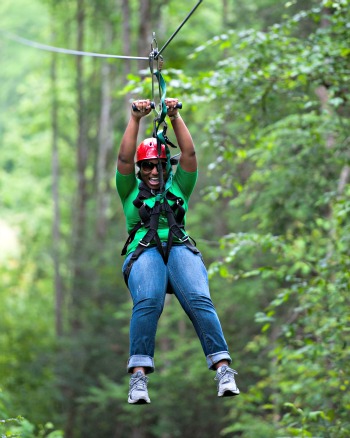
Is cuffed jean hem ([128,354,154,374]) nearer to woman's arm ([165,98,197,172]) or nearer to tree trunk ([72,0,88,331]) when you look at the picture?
woman's arm ([165,98,197,172])

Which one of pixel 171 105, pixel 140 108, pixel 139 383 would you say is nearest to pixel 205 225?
pixel 171 105

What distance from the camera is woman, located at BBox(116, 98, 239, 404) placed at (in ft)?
17.8

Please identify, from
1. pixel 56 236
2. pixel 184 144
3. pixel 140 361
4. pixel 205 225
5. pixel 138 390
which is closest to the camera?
pixel 138 390

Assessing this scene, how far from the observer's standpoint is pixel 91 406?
930 inches

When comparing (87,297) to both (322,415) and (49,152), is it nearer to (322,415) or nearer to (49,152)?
(49,152)

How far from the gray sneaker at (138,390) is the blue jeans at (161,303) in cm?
8

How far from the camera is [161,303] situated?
5.52m

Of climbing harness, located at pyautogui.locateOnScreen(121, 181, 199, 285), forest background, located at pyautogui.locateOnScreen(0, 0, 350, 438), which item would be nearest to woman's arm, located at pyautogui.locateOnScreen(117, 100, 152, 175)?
climbing harness, located at pyautogui.locateOnScreen(121, 181, 199, 285)

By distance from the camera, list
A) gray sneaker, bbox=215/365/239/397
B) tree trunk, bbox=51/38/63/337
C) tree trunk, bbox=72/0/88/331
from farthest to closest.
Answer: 1. tree trunk, bbox=51/38/63/337
2. tree trunk, bbox=72/0/88/331
3. gray sneaker, bbox=215/365/239/397

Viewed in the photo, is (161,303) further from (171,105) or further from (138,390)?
(171,105)

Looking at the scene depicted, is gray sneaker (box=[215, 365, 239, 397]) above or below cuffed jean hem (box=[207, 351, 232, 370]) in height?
below

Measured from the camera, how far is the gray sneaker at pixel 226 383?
17.1ft

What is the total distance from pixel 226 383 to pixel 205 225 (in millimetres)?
17948

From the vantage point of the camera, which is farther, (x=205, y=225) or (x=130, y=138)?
(x=205, y=225)
